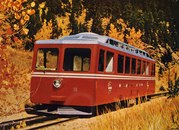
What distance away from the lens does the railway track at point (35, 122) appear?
37.9ft

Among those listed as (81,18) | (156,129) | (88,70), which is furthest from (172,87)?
(81,18)

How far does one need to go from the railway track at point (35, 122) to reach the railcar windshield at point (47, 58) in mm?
1755

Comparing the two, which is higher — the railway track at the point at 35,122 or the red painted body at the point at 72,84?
the red painted body at the point at 72,84

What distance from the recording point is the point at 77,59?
1382 centimetres

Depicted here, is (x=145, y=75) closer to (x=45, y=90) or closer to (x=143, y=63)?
(x=143, y=63)

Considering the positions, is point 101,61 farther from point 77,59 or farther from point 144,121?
point 144,121

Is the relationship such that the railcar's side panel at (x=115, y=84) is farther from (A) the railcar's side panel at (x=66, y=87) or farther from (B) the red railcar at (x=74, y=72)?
(A) the railcar's side panel at (x=66, y=87)

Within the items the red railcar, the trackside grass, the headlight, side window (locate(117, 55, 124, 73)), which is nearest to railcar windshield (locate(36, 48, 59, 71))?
the red railcar

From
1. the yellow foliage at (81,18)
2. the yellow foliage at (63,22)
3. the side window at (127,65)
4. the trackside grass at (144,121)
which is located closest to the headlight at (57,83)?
the side window at (127,65)

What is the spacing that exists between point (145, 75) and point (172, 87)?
10.9m

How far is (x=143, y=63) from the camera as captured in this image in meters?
19.2

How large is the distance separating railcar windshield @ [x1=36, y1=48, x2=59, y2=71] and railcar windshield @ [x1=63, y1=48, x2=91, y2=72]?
1.24ft

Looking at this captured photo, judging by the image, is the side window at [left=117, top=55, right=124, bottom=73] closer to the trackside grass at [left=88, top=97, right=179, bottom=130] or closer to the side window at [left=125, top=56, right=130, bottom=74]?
the side window at [left=125, top=56, right=130, bottom=74]

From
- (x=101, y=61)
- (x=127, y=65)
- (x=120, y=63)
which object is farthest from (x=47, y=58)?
(x=127, y=65)
